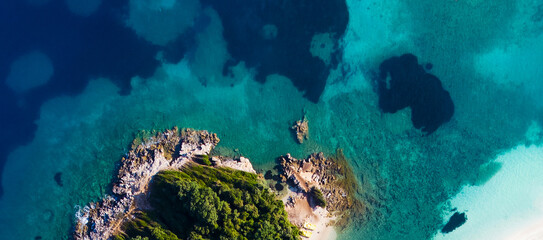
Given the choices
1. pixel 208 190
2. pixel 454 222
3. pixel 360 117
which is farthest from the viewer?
pixel 454 222

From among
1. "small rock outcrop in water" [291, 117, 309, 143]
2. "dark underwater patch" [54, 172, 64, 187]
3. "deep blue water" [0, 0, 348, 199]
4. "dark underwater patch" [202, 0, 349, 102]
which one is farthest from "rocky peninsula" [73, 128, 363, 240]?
"dark underwater patch" [202, 0, 349, 102]

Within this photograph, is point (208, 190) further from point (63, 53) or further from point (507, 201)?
point (507, 201)

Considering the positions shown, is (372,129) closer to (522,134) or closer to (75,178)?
(522,134)

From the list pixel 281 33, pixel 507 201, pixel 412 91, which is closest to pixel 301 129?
pixel 281 33

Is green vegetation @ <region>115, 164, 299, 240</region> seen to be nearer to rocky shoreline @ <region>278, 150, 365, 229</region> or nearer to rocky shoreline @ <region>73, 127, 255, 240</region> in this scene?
rocky shoreline @ <region>73, 127, 255, 240</region>

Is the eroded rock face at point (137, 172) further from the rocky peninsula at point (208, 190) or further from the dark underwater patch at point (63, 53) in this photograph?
the dark underwater patch at point (63, 53)

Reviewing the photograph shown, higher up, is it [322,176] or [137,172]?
[322,176]

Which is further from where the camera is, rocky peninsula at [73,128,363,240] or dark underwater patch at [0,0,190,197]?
dark underwater patch at [0,0,190,197]
